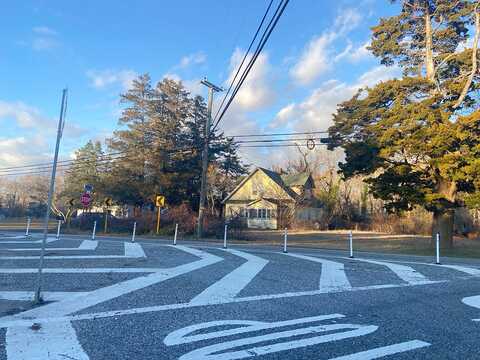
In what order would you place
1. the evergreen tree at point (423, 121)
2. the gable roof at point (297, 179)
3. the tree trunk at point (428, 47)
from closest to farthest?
the evergreen tree at point (423, 121) → the tree trunk at point (428, 47) → the gable roof at point (297, 179)

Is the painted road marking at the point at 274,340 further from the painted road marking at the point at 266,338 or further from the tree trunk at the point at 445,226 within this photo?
the tree trunk at the point at 445,226

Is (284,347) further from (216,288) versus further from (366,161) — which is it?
(366,161)

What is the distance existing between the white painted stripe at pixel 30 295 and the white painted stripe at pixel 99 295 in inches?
8.5

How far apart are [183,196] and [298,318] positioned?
29896 mm

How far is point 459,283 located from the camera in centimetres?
820

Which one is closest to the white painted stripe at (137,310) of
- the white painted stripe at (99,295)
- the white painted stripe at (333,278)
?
the white painted stripe at (99,295)

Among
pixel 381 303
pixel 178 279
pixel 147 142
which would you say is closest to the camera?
pixel 381 303

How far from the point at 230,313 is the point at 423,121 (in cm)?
1767

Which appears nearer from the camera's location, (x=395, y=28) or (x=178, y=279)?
(x=178, y=279)

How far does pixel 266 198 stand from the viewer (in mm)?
44625

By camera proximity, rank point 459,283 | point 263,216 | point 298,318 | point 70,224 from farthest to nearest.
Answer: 1. point 263,216
2. point 70,224
3. point 459,283
4. point 298,318

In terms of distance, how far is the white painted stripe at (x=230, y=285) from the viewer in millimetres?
5812

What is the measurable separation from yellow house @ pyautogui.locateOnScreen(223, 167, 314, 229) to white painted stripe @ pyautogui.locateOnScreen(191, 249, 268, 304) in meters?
31.8

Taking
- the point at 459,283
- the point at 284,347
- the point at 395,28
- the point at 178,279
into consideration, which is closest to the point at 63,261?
the point at 178,279
